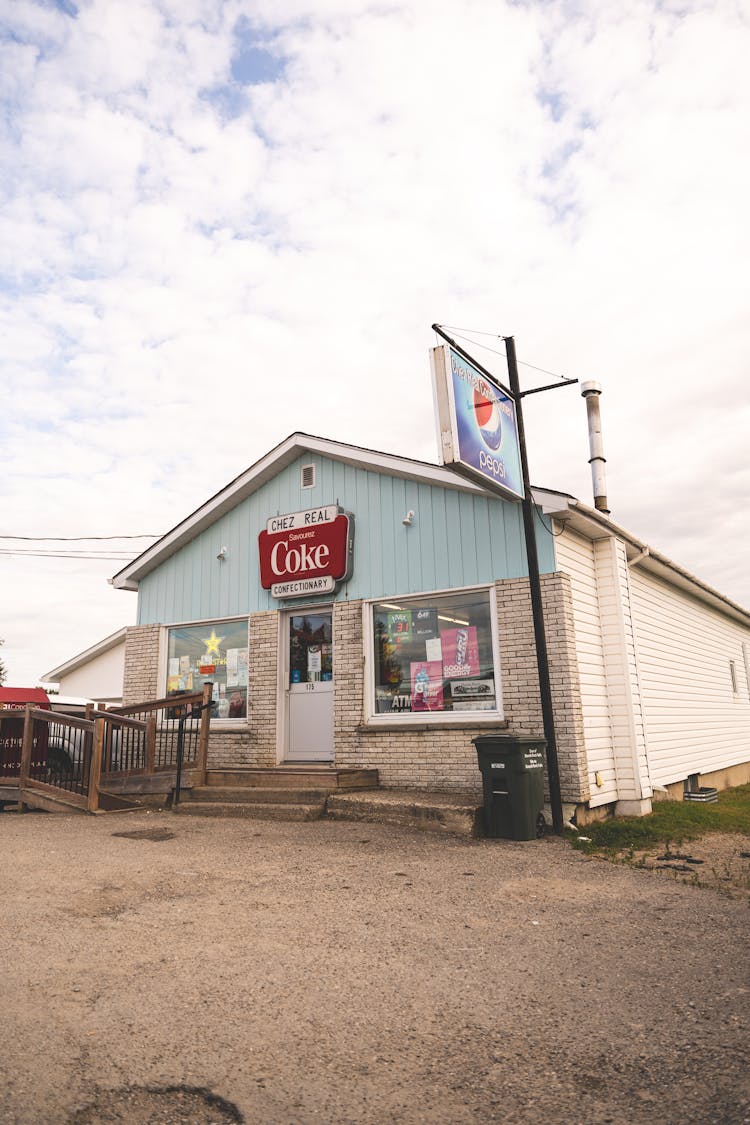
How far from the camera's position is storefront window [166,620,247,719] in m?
12.6

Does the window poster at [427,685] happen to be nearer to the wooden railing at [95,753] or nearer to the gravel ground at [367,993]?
the wooden railing at [95,753]

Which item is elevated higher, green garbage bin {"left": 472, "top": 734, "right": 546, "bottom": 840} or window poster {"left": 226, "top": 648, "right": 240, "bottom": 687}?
window poster {"left": 226, "top": 648, "right": 240, "bottom": 687}

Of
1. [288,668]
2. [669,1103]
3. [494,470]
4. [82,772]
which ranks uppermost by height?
[494,470]

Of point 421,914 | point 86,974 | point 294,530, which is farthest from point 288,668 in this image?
point 86,974

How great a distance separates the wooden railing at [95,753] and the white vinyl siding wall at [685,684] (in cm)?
674

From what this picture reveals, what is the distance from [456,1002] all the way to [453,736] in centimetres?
624

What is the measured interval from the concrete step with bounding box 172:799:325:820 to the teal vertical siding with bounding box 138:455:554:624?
314cm

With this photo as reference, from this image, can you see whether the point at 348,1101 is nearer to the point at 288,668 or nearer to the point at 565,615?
the point at 565,615

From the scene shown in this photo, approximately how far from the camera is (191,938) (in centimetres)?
493

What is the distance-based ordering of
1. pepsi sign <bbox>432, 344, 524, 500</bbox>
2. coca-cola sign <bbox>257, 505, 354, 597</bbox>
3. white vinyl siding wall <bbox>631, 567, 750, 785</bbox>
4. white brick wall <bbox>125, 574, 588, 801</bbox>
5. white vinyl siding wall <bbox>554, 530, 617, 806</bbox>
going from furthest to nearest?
1. white vinyl siding wall <bbox>631, 567, 750, 785</bbox>
2. coca-cola sign <bbox>257, 505, 354, 597</bbox>
3. white vinyl siding wall <bbox>554, 530, 617, 806</bbox>
4. white brick wall <bbox>125, 574, 588, 801</bbox>
5. pepsi sign <bbox>432, 344, 524, 500</bbox>

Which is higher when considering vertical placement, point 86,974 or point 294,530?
point 294,530

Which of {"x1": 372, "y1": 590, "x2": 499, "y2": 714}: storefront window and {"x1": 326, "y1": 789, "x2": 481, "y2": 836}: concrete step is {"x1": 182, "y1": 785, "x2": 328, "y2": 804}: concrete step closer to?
{"x1": 326, "y1": 789, "x2": 481, "y2": 836}: concrete step

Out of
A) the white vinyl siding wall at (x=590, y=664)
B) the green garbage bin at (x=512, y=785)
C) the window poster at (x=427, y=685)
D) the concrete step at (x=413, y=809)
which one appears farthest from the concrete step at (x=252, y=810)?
the white vinyl siding wall at (x=590, y=664)

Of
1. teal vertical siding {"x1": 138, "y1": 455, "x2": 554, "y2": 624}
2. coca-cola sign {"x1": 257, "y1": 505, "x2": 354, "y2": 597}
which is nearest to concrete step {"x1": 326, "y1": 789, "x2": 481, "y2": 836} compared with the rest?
teal vertical siding {"x1": 138, "y1": 455, "x2": 554, "y2": 624}
